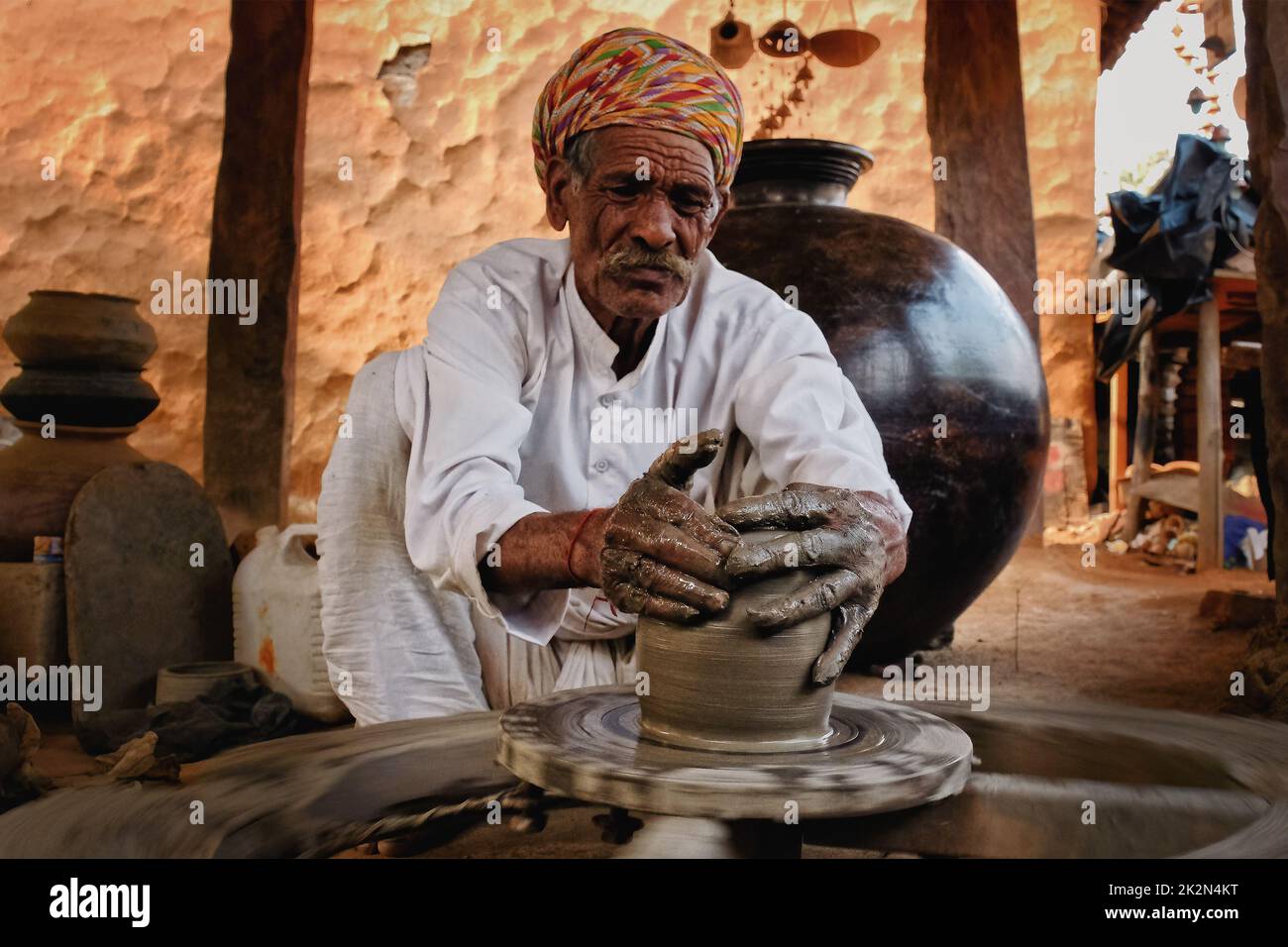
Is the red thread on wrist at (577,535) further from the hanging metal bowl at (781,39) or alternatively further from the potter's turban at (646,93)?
the hanging metal bowl at (781,39)

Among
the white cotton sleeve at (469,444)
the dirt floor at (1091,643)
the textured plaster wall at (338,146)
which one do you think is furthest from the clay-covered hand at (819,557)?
the textured plaster wall at (338,146)

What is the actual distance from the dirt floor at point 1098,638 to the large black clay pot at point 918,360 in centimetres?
49

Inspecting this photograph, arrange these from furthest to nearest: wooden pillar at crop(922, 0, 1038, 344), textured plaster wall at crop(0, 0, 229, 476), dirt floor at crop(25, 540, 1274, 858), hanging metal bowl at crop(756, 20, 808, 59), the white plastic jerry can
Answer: textured plaster wall at crop(0, 0, 229, 476)
hanging metal bowl at crop(756, 20, 808, 59)
wooden pillar at crop(922, 0, 1038, 344)
dirt floor at crop(25, 540, 1274, 858)
the white plastic jerry can

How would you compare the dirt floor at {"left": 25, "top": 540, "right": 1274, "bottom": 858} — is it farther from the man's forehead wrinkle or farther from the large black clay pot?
the man's forehead wrinkle

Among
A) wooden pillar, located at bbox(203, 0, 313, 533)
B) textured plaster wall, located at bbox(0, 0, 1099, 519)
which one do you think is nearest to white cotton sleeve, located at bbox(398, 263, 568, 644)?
wooden pillar, located at bbox(203, 0, 313, 533)

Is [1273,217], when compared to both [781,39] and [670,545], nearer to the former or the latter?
[670,545]

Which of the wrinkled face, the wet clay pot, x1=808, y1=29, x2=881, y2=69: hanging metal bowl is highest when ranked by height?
x1=808, y1=29, x2=881, y2=69: hanging metal bowl

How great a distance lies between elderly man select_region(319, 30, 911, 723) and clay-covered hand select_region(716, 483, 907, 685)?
0.23m

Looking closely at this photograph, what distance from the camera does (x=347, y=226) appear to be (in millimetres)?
8234

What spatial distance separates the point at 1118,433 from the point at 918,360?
19.4 feet

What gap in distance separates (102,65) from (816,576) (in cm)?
786

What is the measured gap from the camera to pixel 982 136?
17.2ft

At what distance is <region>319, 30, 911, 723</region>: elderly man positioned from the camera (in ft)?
7.02

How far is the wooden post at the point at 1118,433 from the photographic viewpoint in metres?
8.91
